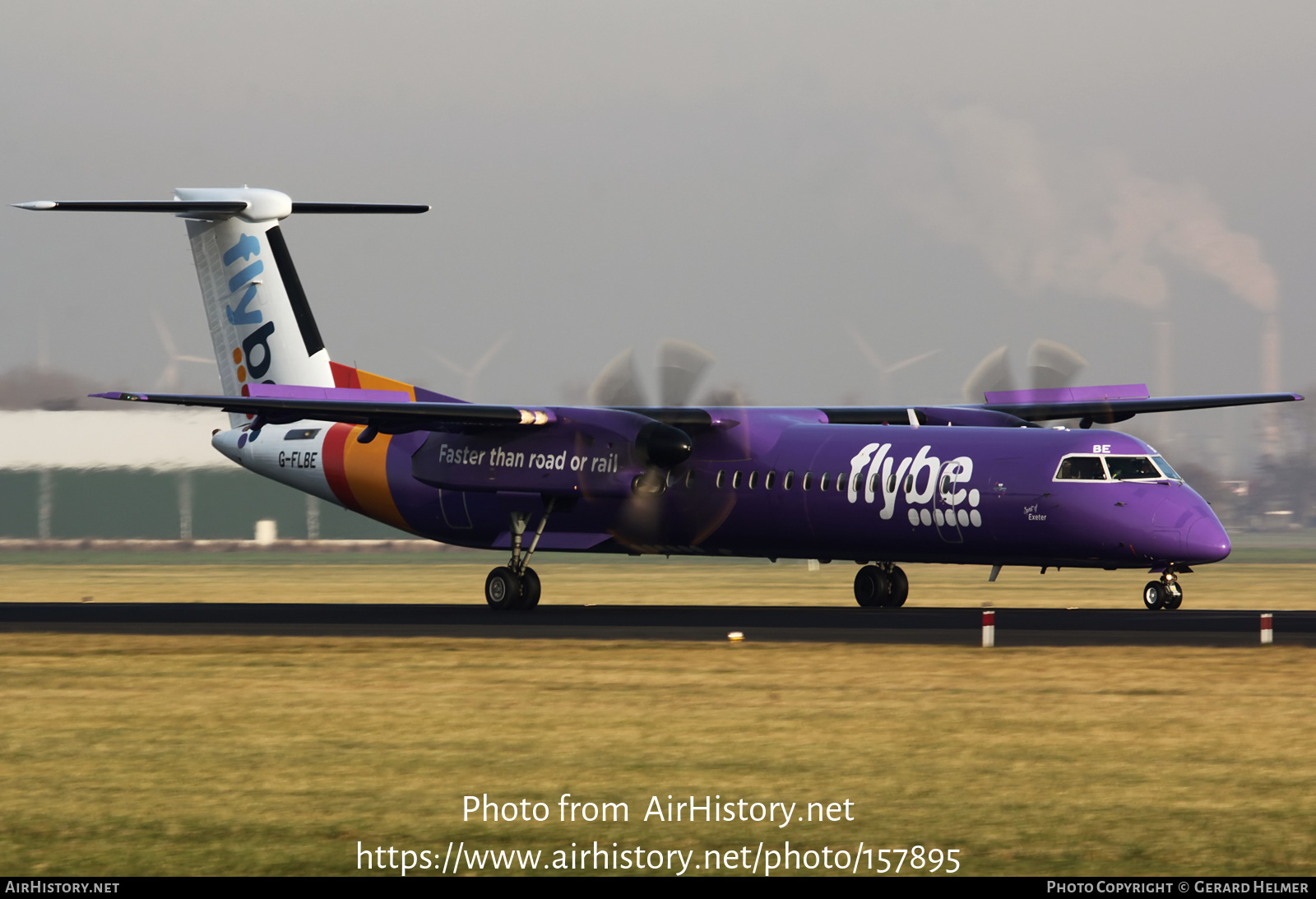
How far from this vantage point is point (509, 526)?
33406mm

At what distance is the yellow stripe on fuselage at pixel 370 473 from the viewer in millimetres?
34281

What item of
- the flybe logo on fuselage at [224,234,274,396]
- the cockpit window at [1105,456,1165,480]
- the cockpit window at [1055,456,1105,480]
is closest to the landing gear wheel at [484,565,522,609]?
the flybe logo on fuselage at [224,234,274,396]

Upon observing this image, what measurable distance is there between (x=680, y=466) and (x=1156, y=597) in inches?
348

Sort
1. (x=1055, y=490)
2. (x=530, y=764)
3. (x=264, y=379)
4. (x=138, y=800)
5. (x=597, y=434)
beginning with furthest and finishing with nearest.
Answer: (x=264, y=379) → (x=597, y=434) → (x=1055, y=490) → (x=530, y=764) → (x=138, y=800)

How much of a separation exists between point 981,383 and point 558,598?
11.5m

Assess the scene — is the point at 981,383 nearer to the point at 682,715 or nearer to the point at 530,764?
the point at 682,715

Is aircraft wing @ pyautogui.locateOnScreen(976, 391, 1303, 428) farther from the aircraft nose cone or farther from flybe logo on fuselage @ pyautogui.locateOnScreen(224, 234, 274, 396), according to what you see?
flybe logo on fuselage @ pyautogui.locateOnScreen(224, 234, 274, 396)

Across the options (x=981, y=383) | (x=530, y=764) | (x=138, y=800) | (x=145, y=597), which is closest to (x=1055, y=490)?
(x=981, y=383)

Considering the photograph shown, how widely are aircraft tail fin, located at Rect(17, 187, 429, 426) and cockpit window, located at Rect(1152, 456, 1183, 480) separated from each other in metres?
17.1

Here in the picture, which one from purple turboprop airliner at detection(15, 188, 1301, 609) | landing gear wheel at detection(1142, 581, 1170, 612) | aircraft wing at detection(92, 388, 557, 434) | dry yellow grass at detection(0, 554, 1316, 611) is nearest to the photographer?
purple turboprop airliner at detection(15, 188, 1301, 609)

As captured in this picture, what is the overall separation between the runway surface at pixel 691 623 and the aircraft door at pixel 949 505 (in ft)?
4.69

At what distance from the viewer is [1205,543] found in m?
26.4

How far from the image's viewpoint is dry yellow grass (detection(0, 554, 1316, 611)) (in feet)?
132

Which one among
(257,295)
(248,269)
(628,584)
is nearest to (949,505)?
(257,295)
